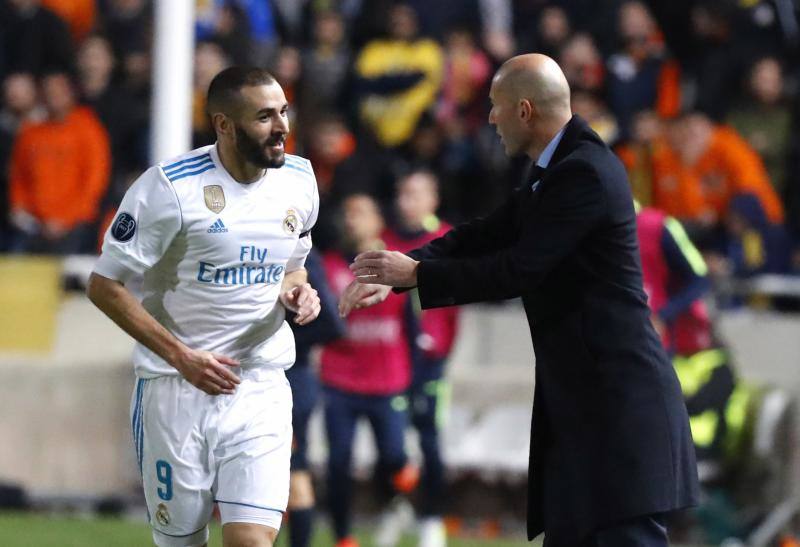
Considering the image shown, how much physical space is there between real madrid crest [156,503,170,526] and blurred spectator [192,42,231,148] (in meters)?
7.37

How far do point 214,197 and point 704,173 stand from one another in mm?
6691


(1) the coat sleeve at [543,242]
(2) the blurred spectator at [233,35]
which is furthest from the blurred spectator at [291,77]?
(1) the coat sleeve at [543,242]

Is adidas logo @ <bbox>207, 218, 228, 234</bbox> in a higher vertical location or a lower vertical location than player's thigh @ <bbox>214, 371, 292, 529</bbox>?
higher

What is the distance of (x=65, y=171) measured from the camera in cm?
1305

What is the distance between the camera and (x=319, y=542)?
10.3m

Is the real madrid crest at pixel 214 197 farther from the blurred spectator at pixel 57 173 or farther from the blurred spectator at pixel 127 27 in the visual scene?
the blurred spectator at pixel 127 27

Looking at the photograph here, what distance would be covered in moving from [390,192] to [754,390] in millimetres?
3321

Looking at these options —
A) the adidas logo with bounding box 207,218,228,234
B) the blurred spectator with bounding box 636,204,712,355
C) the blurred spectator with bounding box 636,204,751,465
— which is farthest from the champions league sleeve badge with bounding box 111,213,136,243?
the blurred spectator with bounding box 636,204,712,355

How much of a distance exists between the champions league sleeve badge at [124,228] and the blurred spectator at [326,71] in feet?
26.1

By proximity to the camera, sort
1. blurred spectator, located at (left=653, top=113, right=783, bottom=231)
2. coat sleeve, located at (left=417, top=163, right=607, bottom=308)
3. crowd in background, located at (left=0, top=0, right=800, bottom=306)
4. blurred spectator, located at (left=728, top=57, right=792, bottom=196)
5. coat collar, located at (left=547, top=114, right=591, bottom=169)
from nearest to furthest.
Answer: coat sleeve, located at (left=417, top=163, right=607, bottom=308) → coat collar, located at (left=547, top=114, right=591, bottom=169) → blurred spectator, located at (left=653, top=113, right=783, bottom=231) → crowd in background, located at (left=0, top=0, right=800, bottom=306) → blurred spectator, located at (left=728, top=57, right=792, bottom=196)

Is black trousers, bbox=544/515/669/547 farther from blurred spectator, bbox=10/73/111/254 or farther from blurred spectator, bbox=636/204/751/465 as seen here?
blurred spectator, bbox=10/73/111/254

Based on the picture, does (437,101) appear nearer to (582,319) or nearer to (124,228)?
(124,228)

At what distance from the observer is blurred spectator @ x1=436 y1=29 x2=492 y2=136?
13227 millimetres

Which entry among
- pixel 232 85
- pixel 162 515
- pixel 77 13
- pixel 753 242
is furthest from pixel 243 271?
pixel 77 13
